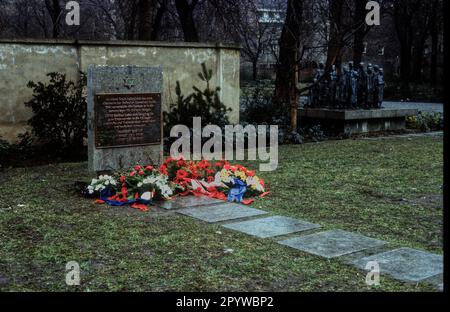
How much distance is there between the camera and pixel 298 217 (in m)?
6.77

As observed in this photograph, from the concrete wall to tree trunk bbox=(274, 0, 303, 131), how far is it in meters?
1.38

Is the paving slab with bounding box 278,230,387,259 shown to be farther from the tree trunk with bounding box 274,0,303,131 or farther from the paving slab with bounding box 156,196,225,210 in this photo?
the tree trunk with bounding box 274,0,303,131

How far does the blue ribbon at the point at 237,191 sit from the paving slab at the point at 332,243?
6.15 feet

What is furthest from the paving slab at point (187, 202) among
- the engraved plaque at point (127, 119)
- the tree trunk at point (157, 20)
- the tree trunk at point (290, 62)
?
the tree trunk at point (157, 20)

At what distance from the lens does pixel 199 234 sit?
596 centimetres

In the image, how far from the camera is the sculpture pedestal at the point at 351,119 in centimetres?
1539

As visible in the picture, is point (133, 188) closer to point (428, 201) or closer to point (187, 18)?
point (428, 201)

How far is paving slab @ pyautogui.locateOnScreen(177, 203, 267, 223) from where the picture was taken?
6742 millimetres

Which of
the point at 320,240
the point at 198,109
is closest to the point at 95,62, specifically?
the point at 198,109

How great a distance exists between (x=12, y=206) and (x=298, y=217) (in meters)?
3.48

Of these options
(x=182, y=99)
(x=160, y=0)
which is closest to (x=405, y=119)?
(x=182, y=99)

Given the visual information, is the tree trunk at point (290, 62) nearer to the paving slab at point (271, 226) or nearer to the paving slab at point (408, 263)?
the paving slab at point (271, 226)

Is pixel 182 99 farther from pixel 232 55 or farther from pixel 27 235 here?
pixel 27 235

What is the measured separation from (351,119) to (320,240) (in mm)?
10137
